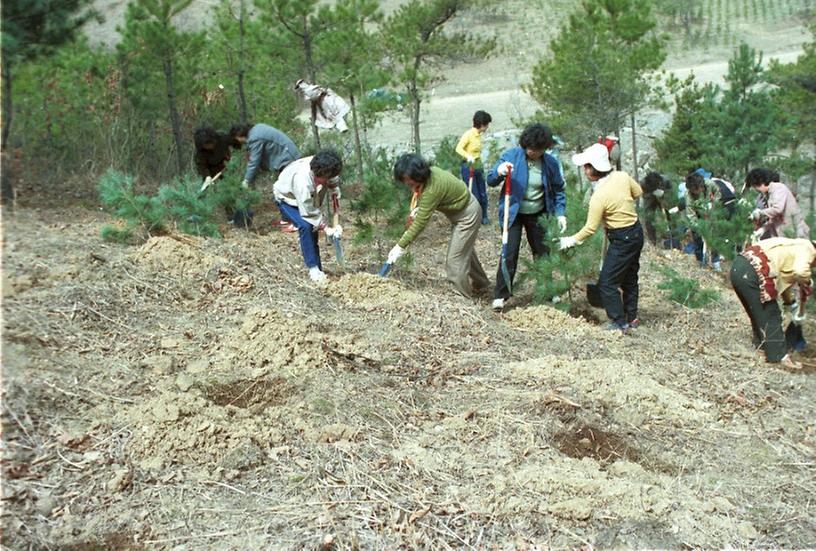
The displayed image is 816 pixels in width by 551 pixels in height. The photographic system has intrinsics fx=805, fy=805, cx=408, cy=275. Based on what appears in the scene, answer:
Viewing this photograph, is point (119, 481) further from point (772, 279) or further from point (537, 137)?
point (772, 279)

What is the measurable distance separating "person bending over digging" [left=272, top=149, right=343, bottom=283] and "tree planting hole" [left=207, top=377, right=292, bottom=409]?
6.18 feet

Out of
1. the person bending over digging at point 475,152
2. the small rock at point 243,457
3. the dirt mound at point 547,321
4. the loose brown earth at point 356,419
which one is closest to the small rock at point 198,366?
the loose brown earth at point 356,419

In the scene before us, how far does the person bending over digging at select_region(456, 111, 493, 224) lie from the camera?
27.0 feet

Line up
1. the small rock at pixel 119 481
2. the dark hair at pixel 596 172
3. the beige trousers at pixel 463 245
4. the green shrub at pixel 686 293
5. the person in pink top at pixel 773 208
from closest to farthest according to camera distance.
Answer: the small rock at pixel 119 481 < the dark hair at pixel 596 172 < the beige trousers at pixel 463 245 < the green shrub at pixel 686 293 < the person in pink top at pixel 773 208

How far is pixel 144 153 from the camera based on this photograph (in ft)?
34.7

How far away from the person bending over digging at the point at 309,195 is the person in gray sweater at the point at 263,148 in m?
1.65

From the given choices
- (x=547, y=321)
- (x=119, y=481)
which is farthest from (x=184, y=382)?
(x=547, y=321)

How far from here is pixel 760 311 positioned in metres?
5.36

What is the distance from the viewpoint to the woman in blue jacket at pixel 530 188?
587 centimetres

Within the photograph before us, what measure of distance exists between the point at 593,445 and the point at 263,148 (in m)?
4.70

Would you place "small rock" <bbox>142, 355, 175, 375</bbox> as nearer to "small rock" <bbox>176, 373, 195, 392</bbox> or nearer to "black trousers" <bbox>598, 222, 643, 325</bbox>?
"small rock" <bbox>176, 373, 195, 392</bbox>

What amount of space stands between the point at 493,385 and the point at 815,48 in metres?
14.5

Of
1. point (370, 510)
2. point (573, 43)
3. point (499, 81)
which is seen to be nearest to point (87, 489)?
point (370, 510)

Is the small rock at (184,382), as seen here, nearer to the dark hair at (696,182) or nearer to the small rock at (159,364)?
the small rock at (159,364)
